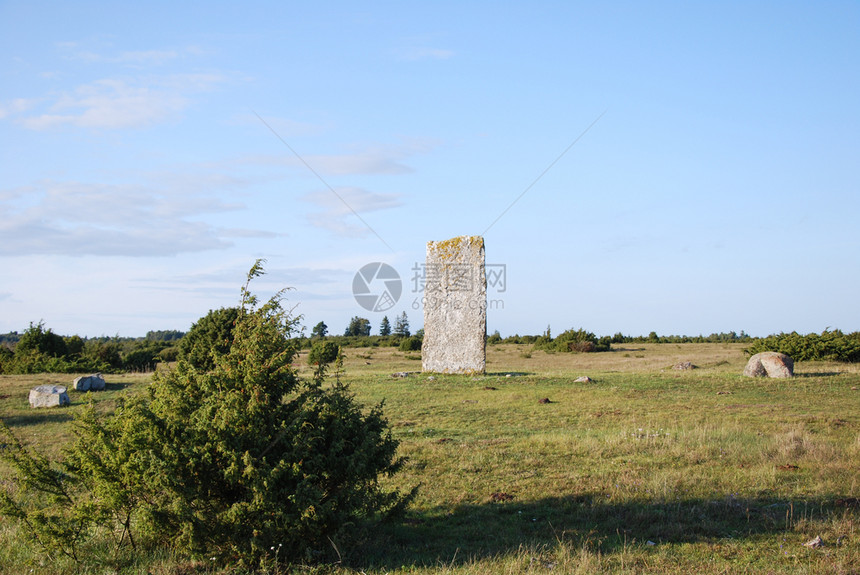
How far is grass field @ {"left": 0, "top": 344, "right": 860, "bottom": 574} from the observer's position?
584cm

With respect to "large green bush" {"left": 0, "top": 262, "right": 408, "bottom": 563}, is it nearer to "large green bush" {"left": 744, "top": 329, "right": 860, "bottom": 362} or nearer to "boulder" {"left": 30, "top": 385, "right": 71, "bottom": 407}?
"boulder" {"left": 30, "top": 385, "right": 71, "bottom": 407}

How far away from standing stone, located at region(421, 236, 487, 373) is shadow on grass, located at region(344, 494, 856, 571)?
15273 mm

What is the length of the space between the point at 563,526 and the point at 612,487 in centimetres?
164

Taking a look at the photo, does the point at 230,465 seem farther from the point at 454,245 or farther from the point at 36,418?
the point at 454,245

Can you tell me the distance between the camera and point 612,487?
27.0 feet

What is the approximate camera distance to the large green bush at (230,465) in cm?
557

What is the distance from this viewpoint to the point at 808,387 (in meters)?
18.1

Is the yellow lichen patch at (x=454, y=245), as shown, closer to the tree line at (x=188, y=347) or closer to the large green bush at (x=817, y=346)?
the tree line at (x=188, y=347)

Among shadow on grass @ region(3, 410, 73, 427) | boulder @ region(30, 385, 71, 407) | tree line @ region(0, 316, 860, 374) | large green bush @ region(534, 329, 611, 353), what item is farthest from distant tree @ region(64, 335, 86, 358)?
large green bush @ region(534, 329, 611, 353)

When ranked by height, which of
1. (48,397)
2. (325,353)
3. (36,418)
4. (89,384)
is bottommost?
(36,418)

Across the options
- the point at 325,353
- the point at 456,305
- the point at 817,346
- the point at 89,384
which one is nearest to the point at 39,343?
the point at 89,384

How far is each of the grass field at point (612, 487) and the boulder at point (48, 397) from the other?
0.98 meters

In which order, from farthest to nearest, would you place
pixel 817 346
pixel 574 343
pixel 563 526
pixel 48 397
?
pixel 574 343 < pixel 817 346 < pixel 48 397 < pixel 563 526

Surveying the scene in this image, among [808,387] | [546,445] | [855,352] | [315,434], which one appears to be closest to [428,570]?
[315,434]
